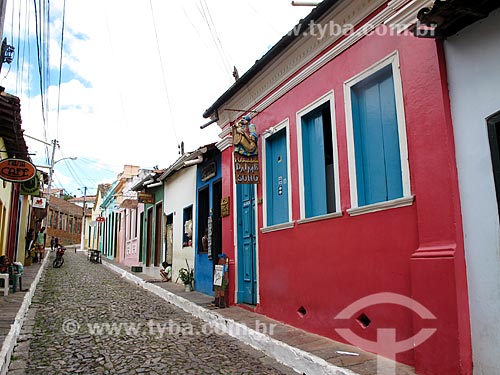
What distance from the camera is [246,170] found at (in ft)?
23.2

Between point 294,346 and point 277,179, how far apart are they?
2.81 meters

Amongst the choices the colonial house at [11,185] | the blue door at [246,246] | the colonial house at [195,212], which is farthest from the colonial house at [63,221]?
the blue door at [246,246]

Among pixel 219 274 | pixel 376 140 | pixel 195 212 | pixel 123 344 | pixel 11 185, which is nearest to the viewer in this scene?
pixel 376 140

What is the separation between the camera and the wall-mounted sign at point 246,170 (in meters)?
7.01

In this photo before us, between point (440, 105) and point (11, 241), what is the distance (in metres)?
14.2

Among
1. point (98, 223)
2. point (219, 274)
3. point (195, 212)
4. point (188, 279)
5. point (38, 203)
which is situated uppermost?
Answer: point (98, 223)

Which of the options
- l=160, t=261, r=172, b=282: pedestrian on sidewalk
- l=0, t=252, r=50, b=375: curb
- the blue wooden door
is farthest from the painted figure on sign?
l=160, t=261, r=172, b=282: pedestrian on sidewalk

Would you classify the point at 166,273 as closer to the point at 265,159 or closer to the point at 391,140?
the point at 265,159

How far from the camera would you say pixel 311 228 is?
18.7 feet

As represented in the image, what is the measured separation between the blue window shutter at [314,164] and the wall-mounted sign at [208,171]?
3859mm

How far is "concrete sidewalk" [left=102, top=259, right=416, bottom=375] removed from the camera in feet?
13.3

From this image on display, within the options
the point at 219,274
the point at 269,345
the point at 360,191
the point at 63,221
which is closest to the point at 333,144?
the point at 360,191

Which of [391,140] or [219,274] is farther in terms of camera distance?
[219,274]

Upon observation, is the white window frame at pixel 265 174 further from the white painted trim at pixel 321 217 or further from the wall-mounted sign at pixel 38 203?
the wall-mounted sign at pixel 38 203
